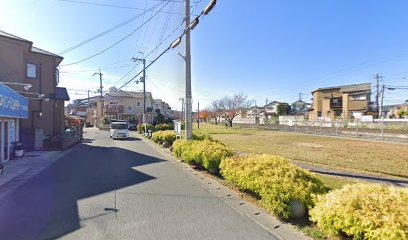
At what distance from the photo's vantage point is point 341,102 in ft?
162

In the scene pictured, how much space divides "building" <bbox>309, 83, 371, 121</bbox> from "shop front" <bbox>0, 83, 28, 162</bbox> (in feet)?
154

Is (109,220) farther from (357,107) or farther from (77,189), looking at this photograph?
(357,107)

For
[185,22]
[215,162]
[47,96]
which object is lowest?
[215,162]

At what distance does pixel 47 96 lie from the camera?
17250mm

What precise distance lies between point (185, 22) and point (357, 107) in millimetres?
45405

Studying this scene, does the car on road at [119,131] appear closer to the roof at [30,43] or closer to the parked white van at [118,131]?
the parked white van at [118,131]

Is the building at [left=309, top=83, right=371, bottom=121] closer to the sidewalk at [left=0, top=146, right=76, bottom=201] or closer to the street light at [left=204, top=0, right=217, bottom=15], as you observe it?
the street light at [left=204, top=0, right=217, bottom=15]

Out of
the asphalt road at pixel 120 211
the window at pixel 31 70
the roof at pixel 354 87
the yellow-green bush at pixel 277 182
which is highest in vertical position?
the roof at pixel 354 87

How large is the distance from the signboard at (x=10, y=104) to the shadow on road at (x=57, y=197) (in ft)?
8.91

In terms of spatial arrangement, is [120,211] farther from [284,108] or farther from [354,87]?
[284,108]

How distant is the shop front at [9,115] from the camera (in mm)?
9100

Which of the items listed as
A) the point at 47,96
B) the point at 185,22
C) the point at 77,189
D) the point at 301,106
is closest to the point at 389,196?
the point at 77,189

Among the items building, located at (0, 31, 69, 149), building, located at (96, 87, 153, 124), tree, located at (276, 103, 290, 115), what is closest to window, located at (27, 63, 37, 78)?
building, located at (0, 31, 69, 149)

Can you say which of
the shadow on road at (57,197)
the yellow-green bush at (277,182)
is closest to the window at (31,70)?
the shadow on road at (57,197)
